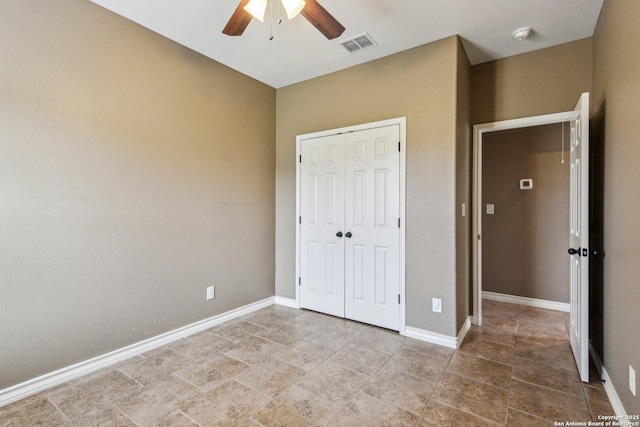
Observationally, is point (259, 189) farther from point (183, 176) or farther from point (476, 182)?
point (476, 182)

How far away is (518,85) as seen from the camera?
118 inches

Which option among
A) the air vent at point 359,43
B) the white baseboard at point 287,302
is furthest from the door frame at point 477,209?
the white baseboard at point 287,302

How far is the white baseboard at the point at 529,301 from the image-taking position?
144 inches

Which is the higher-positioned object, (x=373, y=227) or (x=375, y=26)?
(x=375, y=26)

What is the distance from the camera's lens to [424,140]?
284 centimetres

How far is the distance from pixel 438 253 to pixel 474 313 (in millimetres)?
1037

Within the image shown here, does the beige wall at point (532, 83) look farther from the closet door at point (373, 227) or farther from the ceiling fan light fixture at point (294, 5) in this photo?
the ceiling fan light fixture at point (294, 5)

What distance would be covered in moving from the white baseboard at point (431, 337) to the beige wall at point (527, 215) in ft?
6.11

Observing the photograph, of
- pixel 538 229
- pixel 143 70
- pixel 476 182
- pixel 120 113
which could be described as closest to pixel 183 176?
pixel 120 113

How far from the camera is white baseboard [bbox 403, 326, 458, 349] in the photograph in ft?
8.84

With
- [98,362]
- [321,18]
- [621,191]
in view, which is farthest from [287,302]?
[621,191]

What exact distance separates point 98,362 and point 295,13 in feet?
9.16

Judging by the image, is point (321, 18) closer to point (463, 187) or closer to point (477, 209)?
point (463, 187)

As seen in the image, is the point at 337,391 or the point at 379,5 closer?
the point at 337,391
